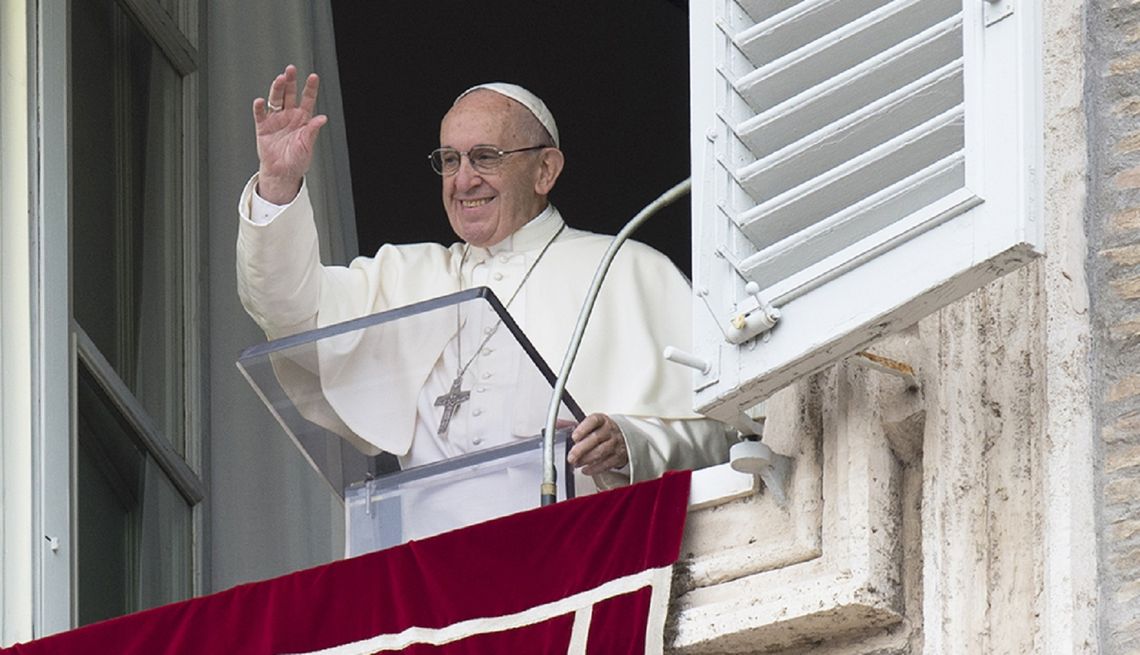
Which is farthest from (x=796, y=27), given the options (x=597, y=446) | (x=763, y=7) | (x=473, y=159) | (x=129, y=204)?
(x=129, y=204)

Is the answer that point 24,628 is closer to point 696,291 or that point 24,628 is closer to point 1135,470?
point 696,291

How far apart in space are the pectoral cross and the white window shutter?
64cm

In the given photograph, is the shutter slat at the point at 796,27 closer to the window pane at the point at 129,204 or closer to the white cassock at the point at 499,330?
the white cassock at the point at 499,330

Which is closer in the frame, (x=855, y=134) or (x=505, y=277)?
(x=855, y=134)

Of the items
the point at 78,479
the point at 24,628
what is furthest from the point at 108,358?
the point at 24,628

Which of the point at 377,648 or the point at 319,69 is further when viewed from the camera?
the point at 319,69

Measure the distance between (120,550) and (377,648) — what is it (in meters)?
1.58

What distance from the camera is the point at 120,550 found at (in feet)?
21.7

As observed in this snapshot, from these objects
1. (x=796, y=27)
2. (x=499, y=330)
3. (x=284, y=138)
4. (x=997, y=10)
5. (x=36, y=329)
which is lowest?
(x=499, y=330)

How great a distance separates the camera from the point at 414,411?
5508mm

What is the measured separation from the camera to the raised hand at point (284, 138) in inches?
224

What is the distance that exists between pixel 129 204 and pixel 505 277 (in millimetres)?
1180

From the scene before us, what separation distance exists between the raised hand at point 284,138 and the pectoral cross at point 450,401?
561mm

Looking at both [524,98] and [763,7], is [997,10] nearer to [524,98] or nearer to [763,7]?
[763,7]
